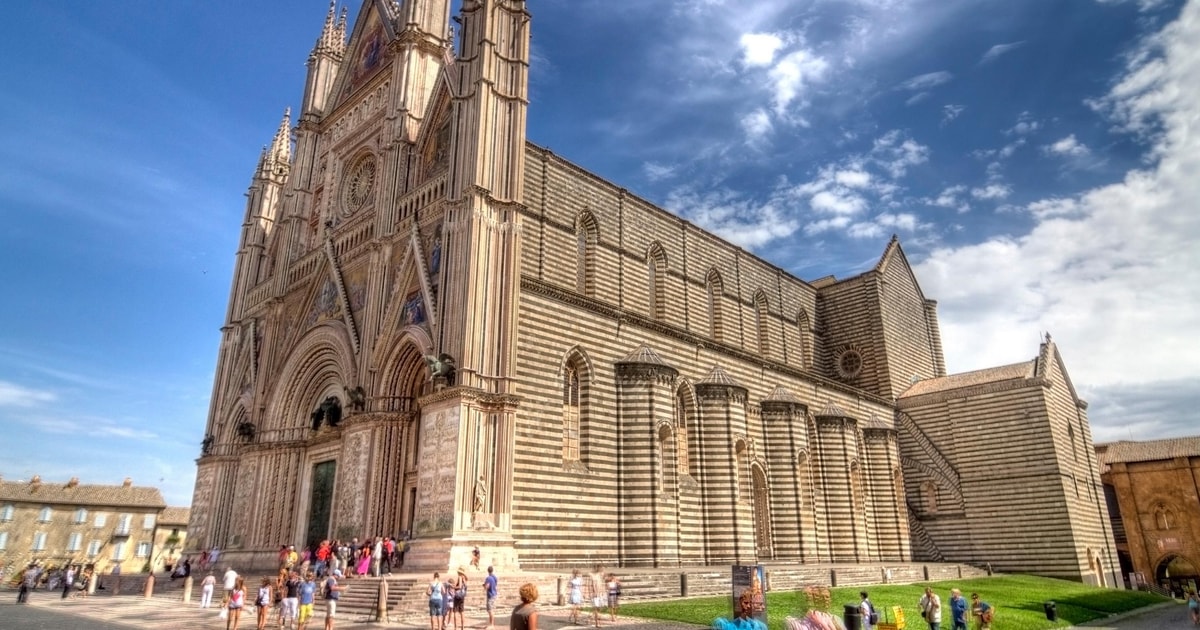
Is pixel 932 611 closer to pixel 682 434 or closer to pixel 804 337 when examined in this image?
pixel 682 434

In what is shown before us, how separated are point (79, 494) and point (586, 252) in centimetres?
4001

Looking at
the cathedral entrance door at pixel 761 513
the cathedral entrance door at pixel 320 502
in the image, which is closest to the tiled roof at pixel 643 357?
the cathedral entrance door at pixel 761 513

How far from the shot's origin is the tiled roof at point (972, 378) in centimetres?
3320

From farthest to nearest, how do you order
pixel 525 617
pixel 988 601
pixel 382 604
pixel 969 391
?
pixel 969 391
pixel 988 601
pixel 382 604
pixel 525 617

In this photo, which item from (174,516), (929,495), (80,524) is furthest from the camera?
(174,516)

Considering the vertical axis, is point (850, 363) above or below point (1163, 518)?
above

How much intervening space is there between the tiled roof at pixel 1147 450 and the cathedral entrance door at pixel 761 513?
2903 cm

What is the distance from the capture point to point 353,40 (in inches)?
1240

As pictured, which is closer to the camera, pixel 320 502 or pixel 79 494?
pixel 320 502

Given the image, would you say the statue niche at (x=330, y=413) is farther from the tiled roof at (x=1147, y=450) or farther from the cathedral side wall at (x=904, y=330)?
the tiled roof at (x=1147, y=450)

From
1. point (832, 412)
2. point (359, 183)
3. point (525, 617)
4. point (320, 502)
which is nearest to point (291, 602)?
point (525, 617)

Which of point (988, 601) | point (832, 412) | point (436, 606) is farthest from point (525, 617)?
point (832, 412)

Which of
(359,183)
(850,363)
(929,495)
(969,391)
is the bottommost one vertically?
(929,495)

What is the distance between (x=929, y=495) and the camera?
33.3 m
